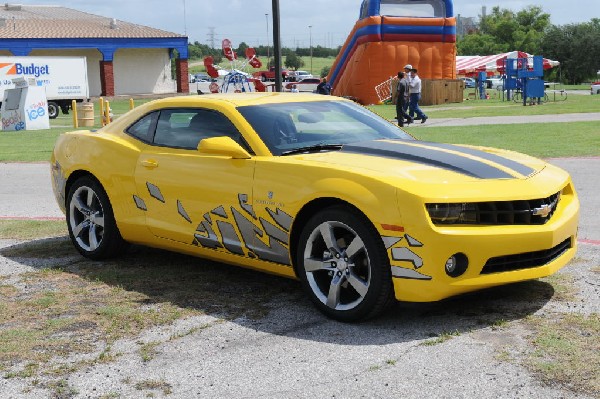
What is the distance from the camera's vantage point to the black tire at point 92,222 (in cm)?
707

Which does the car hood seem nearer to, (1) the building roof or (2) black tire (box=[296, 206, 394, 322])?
(2) black tire (box=[296, 206, 394, 322])

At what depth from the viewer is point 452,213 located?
497cm

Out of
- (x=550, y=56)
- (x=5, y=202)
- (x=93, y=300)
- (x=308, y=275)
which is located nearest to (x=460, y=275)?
(x=308, y=275)

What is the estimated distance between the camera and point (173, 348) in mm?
4871

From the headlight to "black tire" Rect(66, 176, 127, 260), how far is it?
3120 millimetres

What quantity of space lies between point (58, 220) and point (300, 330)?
16.1ft

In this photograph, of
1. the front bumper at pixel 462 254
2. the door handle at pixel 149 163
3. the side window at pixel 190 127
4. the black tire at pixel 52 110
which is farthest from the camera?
the black tire at pixel 52 110

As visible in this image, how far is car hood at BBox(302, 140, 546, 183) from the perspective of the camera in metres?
5.21

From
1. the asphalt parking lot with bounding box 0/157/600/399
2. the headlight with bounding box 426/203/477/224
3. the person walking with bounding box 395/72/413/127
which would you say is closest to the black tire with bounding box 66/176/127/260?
the asphalt parking lot with bounding box 0/157/600/399

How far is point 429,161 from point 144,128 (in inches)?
102

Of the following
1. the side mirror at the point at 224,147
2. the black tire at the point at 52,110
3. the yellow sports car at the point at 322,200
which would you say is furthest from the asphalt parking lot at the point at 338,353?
the black tire at the point at 52,110

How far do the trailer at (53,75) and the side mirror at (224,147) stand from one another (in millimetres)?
36666

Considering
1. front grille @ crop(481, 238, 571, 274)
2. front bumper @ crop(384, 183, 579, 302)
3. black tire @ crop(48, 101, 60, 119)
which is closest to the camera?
front bumper @ crop(384, 183, 579, 302)

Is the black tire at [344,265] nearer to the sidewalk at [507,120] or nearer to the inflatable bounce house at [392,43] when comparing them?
the sidewalk at [507,120]
